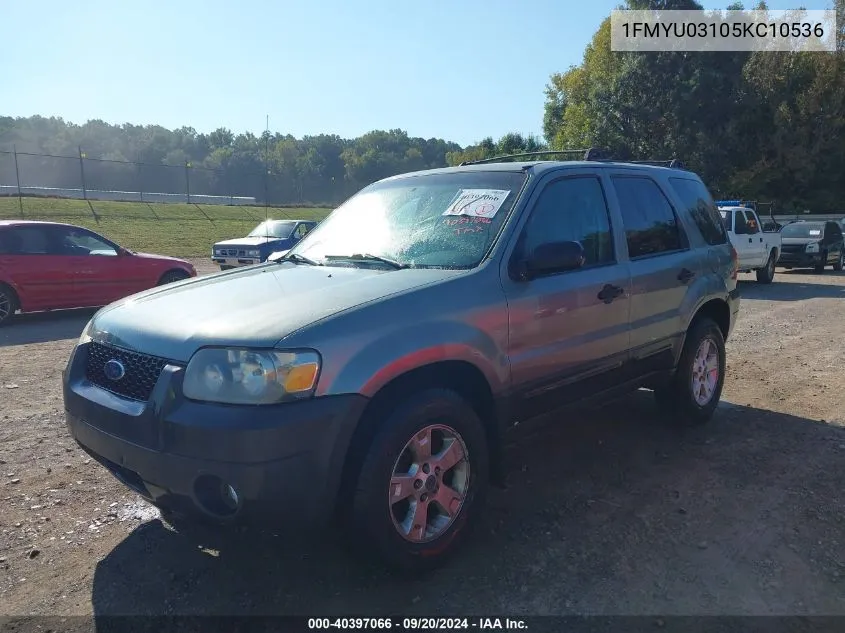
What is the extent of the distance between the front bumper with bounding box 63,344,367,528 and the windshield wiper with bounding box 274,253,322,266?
1402mm

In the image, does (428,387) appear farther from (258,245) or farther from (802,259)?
(802,259)

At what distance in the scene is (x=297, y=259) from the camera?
411 centimetres

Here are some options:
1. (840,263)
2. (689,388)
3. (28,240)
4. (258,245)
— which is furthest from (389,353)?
(840,263)

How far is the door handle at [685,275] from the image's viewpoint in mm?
4716

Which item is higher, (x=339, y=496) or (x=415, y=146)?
(x=415, y=146)

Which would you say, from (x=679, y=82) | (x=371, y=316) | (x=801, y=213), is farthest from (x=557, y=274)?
(x=801, y=213)

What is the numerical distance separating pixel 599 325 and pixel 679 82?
32109 millimetres

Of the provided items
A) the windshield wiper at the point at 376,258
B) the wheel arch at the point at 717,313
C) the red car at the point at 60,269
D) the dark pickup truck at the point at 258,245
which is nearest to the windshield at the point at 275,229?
the dark pickup truck at the point at 258,245

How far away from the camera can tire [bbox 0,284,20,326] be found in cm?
974

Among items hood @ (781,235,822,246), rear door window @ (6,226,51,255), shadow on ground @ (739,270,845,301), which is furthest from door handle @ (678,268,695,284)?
hood @ (781,235,822,246)

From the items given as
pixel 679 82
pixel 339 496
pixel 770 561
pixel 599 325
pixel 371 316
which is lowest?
pixel 770 561

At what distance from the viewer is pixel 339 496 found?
2791 millimetres

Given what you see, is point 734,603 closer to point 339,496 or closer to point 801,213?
point 339,496

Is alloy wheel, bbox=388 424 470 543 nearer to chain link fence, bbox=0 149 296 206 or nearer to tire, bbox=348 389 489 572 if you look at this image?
tire, bbox=348 389 489 572
